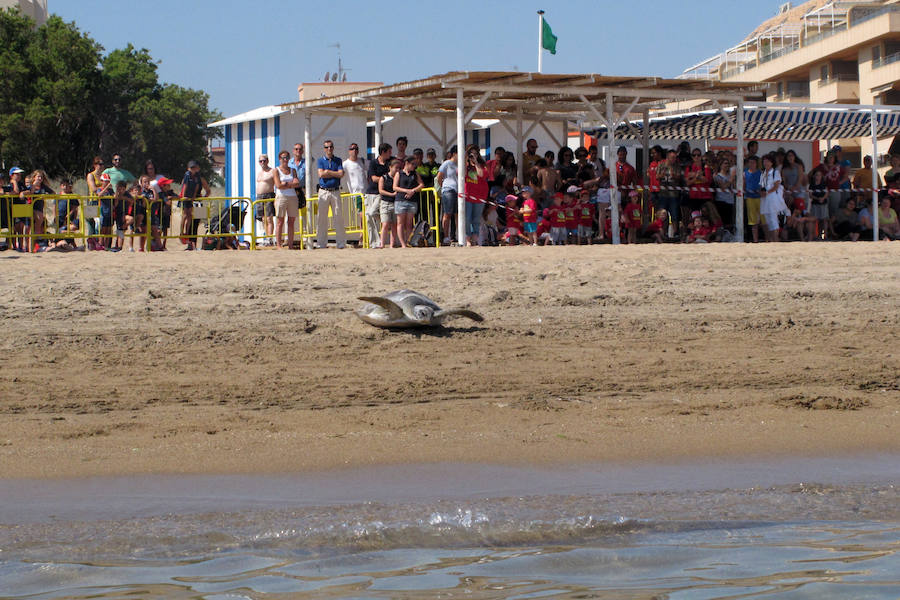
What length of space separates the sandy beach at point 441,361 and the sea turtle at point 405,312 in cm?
11

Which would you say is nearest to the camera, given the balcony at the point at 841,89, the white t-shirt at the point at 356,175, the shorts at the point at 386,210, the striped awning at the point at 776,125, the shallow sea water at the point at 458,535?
the shallow sea water at the point at 458,535

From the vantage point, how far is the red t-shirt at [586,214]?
57.1 feet

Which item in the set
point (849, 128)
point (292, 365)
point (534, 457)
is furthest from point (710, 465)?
point (849, 128)

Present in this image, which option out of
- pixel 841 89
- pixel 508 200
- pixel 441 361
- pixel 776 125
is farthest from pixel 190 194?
pixel 841 89

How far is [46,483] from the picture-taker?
6.15m

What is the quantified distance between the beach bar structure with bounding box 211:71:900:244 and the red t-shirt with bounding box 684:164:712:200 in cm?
47

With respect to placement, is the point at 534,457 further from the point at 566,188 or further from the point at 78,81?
the point at 78,81

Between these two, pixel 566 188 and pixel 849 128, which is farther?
pixel 849 128

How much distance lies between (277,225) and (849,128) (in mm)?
12626

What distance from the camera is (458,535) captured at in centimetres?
541

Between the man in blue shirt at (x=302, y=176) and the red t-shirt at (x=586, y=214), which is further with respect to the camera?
the red t-shirt at (x=586, y=214)

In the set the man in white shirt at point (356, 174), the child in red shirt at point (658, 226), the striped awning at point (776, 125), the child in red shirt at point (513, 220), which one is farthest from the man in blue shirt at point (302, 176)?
the striped awning at point (776, 125)

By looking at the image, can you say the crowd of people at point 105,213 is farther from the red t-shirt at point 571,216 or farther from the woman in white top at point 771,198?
the woman in white top at point 771,198

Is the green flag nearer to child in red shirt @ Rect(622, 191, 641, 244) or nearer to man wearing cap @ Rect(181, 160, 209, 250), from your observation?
child in red shirt @ Rect(622, 191, 641, 244)
